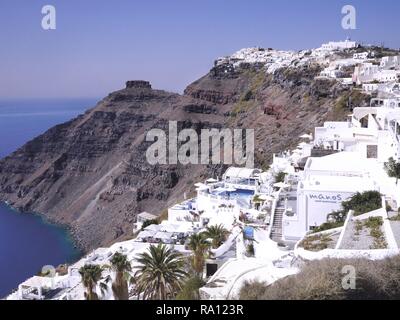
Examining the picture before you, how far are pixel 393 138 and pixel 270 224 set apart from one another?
576 cm

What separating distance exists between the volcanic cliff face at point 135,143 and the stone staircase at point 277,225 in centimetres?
2808

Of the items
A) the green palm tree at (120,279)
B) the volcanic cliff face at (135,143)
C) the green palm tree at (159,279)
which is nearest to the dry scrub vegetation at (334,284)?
the green palm tree at (159,279)

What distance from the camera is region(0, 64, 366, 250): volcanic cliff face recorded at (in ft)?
209

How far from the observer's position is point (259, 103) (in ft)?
249

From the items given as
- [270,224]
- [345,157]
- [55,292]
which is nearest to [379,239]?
[270,224]

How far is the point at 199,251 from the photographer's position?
1759 cm

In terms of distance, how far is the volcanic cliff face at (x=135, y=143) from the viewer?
6356 centimetres

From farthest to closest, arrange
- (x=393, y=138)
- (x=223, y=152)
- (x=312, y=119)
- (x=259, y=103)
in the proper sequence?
(x=259, y=103)
(x=223, y=152)
(x=312, y=119)
(x=393, y=138)

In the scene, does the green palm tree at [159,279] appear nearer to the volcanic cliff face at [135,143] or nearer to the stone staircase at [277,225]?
the stone staircase at [277,225]

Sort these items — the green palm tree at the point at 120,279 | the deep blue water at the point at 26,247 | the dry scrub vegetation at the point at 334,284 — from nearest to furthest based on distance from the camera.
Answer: the dry scrub vegetation at the point at 334,284 → the green palm tree at the point at 120,279 → the deep blue water at the point at 26,247

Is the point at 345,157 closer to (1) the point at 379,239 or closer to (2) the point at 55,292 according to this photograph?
(1) the point at 379,239

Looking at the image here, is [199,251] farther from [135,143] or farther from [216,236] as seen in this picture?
[135,143]

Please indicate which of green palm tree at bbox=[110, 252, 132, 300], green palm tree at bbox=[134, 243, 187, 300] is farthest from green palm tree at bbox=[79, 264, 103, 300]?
green palm tree at bbox=[134, 243, 187, 300]

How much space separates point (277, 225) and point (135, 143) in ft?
264
